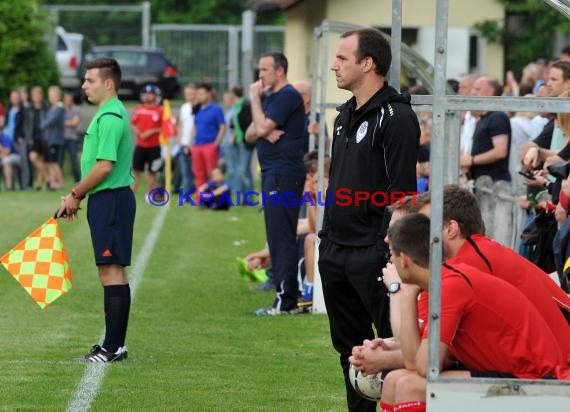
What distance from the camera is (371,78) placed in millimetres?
6508

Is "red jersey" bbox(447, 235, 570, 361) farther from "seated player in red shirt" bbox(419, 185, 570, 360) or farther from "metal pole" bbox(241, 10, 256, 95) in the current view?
"metal pole" bbox(241, 10, 256, 95)

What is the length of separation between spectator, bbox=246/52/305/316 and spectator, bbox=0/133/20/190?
18.0 meters

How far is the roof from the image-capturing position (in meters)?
30.4

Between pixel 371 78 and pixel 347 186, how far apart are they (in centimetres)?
Result: 55

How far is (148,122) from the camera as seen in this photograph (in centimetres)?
2536

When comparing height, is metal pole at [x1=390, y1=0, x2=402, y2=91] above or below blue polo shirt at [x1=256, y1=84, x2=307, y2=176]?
above

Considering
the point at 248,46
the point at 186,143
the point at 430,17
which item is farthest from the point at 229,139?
the point at 248,46

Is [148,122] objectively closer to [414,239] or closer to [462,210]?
[462,210]

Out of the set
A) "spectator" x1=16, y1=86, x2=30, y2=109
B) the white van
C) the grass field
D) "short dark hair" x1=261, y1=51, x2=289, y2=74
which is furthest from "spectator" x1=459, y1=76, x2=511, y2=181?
the white van

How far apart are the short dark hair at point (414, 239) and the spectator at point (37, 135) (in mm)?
23466

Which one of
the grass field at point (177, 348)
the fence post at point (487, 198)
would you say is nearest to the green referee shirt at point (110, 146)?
the grass field at point (177, 348)

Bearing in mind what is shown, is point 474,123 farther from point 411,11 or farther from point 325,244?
point 411,11

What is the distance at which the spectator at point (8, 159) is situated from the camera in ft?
93.7

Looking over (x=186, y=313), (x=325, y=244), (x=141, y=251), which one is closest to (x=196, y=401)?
(x=325, y=244)
